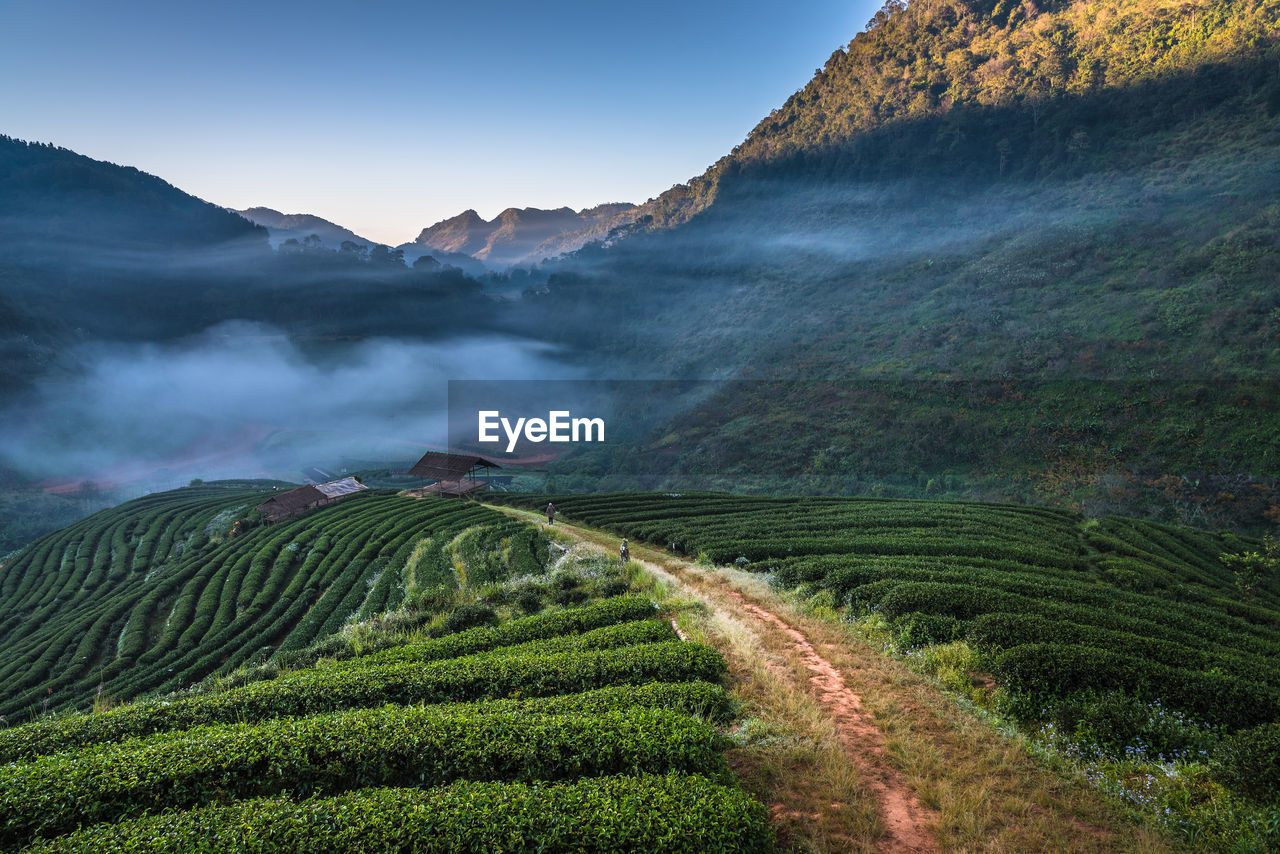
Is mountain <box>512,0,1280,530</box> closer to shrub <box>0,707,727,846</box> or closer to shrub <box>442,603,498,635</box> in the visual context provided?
shrub <box>442,603,498,635</box>

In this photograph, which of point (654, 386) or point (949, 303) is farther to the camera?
point (654, 386)

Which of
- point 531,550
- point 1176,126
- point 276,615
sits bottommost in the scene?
point 276,615

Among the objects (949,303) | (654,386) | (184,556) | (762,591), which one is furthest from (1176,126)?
(184,556)

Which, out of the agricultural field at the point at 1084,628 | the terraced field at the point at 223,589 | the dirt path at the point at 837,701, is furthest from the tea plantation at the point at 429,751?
the terraced field at the point at 223,589

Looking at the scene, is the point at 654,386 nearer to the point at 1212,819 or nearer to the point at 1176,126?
the point at 1176,126

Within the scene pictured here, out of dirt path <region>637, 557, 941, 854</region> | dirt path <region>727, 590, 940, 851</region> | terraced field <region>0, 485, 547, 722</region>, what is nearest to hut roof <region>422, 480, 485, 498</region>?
terraced field <region>0, 485, 547, 722</region>

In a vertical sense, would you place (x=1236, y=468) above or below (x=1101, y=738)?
below
